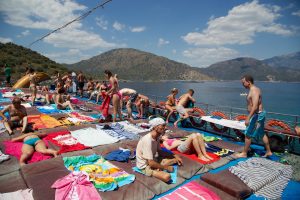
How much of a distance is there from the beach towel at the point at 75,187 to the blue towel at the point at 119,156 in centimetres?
104

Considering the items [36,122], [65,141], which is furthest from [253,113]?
[36,122]

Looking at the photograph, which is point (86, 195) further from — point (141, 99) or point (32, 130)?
point (141, 99)

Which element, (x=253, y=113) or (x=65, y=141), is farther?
(x=65, y=141)

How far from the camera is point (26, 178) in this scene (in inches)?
161

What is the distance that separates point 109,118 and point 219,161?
4928 millimetres

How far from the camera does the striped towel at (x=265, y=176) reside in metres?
4.13

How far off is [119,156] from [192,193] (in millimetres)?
1996

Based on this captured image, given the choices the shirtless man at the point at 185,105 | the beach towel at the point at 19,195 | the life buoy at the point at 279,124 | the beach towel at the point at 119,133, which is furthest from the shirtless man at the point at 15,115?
the life buoy at the point at 279,124

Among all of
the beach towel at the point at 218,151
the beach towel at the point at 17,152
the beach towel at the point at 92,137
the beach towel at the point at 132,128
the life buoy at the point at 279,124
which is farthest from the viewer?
the beach towel at the point at 132,128

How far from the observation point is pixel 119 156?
5145mm

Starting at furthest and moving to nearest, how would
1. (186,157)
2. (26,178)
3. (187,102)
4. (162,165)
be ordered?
(187,102), (186,157), (162,165), (26,178)

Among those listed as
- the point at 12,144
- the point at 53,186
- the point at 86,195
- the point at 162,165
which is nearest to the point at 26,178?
the point at 53,186

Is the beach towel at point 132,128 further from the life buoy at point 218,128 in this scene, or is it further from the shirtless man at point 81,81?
the shirtless man at point 81,81

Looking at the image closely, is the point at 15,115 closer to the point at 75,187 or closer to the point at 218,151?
the point at 75,187
